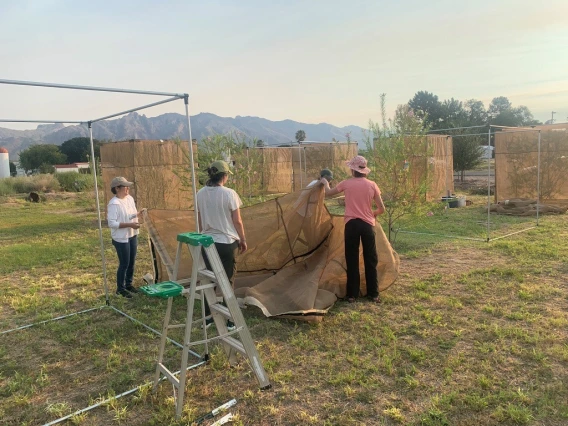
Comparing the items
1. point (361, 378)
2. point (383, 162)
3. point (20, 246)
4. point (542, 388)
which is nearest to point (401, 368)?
point (361, 378)

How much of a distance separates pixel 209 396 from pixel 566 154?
13278 mm

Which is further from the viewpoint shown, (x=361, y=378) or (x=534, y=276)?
(x=534, y=276)

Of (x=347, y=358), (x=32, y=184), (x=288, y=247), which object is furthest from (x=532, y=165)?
(x=32, y=184)

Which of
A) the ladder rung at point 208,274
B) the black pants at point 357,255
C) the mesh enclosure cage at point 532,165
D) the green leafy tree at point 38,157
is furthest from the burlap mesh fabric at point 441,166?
the green leafy tree at point 38,157

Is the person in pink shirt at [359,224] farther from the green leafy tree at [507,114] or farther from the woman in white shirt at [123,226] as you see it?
the green leafy tree at [507,114]

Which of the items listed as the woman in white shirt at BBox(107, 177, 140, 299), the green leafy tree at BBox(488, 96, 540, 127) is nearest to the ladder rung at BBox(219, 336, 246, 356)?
the woman in white shirt at BBox(107, 177, 140, 299)

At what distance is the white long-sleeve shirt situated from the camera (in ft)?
17.5

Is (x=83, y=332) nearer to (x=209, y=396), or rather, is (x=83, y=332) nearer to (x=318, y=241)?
(x=209, y=396)

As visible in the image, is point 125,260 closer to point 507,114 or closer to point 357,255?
point 357,255

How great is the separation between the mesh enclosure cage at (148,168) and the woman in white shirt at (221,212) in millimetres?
8042

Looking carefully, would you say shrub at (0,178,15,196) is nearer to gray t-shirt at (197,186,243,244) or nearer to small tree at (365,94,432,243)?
small tree at (365,94,432,243)

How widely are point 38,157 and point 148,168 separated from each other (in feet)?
143

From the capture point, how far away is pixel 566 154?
1266 centimetres

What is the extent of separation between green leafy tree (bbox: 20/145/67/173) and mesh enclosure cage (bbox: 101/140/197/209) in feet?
127
